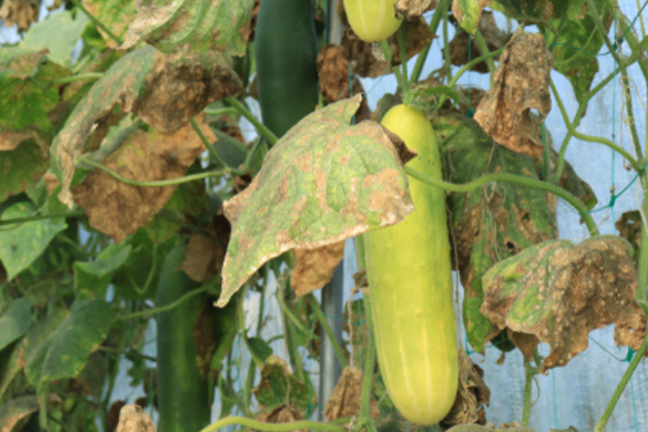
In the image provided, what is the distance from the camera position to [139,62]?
94 cm

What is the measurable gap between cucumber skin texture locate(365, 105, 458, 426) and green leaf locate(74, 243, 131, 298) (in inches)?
30.2

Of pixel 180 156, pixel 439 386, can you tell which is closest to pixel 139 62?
pixel 180 156

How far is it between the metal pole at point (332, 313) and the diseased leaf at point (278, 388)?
0.17 feet

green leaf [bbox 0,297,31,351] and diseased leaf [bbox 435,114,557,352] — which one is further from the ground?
green leaf [bbox 0,297,31,351]

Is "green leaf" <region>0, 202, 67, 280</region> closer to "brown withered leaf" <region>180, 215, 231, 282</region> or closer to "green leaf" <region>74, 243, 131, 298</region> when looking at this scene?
"green leaf" <region>74, 243, 131, 298</region>

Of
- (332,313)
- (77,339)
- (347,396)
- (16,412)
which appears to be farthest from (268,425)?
(16,412)

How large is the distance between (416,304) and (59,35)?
4.15 feet

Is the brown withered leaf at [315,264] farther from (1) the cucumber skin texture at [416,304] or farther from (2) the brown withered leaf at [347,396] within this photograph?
(1) the cucumber skin texture at [416,304]

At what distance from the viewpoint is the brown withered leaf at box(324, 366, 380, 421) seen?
3.21ft

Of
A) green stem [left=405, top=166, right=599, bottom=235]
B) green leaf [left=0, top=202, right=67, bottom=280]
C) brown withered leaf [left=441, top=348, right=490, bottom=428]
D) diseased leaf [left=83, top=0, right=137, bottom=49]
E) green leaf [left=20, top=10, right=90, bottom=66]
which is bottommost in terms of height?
brown withered leaf [left=441, top=348, right=490, bottom=428]

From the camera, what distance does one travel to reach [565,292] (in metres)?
0.72

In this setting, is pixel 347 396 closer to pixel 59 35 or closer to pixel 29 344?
pixel 29 344

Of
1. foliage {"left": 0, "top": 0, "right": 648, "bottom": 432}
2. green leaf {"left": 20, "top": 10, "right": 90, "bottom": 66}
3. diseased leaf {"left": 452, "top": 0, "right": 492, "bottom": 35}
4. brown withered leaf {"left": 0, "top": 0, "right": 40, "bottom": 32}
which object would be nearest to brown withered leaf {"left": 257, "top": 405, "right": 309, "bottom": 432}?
foliage {"left": 0, "top": 0, "right": 648, "bottom": 432}

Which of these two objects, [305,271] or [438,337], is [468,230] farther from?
[305,271]
